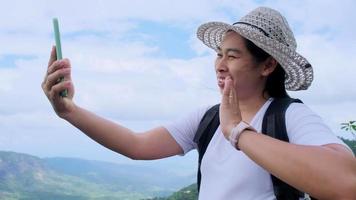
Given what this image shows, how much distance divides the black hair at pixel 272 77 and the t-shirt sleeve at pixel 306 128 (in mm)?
295

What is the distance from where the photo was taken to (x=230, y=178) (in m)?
2.68

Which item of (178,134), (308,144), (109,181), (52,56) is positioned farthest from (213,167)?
(109,181)

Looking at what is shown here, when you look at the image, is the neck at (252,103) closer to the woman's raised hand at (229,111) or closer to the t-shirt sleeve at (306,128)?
the t-shirt sleeve at (306,128)

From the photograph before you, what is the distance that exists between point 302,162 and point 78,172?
18217 cm

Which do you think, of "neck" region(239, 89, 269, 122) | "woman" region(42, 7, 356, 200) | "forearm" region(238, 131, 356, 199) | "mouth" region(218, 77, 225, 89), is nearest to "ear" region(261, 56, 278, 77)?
"woman" region(42, 7, 356, 200)

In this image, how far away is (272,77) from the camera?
2.94 m

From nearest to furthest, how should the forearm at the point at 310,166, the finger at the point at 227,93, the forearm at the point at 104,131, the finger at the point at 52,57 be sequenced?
the forearm at the point at 310,166
the finger at the point at 227,93
the finger at the point at 52,57
the forearm at the point at 104,131

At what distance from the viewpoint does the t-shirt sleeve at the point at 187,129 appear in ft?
10.1

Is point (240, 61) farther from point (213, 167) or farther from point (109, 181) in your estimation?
point (109, 181)

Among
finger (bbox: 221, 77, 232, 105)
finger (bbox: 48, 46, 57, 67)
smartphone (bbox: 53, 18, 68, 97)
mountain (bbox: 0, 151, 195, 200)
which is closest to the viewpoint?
finger (bbox: 221, 77, 232, 105)

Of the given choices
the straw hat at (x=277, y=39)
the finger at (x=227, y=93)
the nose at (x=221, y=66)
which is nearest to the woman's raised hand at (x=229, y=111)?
the finger at (x=227, y=93)

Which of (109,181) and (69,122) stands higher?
(69,122)

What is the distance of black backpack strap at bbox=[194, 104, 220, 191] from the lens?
2924 mm

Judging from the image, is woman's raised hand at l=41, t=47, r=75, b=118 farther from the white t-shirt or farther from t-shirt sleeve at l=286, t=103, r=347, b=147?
t-shirt sleeve at l=286, t=103, r=347, b=147
